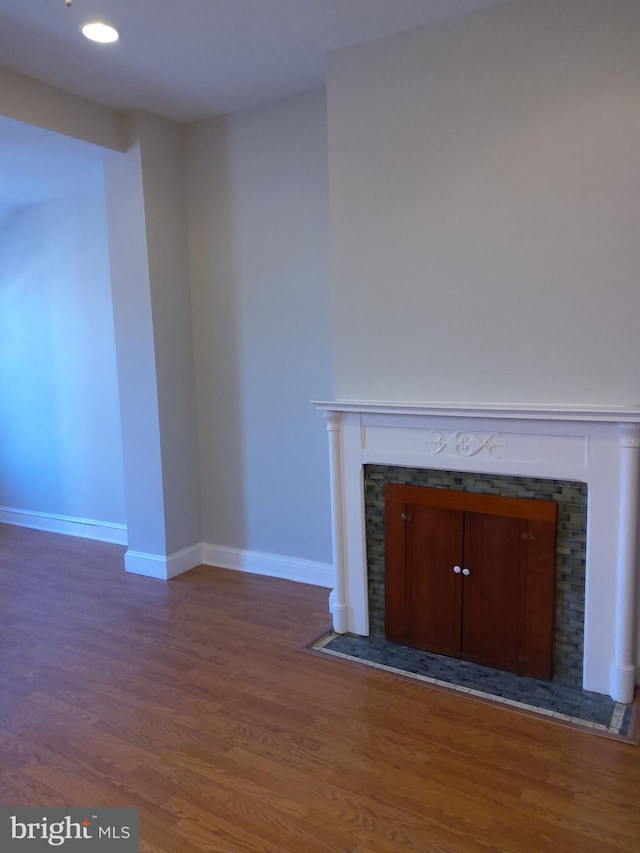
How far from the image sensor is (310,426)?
3578 millimetres

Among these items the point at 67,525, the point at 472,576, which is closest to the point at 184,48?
the point at 472,576

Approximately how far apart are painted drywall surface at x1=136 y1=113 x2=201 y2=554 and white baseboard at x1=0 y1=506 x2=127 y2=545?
0.94 meters

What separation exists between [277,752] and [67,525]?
334cm

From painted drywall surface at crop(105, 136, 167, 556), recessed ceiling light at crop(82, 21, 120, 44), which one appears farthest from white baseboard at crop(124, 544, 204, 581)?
recessed ceiling light at crop(82, 21, 120, 44)

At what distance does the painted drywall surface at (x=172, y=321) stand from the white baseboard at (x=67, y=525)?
0.94 m

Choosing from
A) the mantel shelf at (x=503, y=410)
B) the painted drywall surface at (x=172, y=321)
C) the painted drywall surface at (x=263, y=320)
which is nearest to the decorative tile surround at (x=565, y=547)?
the mantel shelf at (x=503, y=410)

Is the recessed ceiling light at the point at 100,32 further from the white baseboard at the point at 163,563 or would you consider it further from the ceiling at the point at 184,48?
the white baseboard at the point at 163,563

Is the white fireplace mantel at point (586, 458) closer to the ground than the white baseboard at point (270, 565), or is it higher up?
higher up

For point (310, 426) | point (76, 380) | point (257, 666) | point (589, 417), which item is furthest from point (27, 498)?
point (589, 417)

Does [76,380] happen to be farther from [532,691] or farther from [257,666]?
[532,691]

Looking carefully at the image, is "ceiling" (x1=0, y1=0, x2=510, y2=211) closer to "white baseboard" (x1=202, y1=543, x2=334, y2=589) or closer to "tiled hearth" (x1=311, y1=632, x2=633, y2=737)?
"white baseboard" (x1=202, y1=543, x2=334, y2=589)

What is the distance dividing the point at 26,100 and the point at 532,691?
3.56 m

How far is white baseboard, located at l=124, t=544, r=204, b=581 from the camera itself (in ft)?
12.6

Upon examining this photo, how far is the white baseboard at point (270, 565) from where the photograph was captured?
364 centimetres
